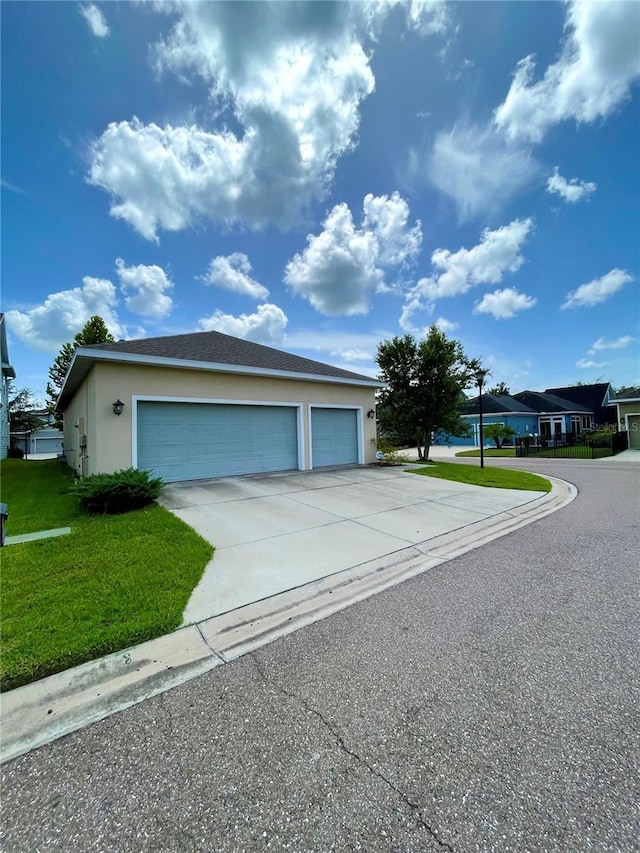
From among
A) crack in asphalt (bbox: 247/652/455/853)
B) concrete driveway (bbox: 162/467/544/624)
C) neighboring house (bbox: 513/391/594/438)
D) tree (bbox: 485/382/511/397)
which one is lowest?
crack in asphalt (bbox: 247/652/455/853)

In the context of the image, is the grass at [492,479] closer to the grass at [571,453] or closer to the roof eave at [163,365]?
the roof eave at [163,365]

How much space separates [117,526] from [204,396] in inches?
199

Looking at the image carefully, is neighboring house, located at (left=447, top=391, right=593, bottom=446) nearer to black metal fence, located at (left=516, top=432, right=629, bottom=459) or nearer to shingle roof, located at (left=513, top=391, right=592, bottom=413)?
shingle roof, located at (left=513, top=391, right=592, bottom=413)

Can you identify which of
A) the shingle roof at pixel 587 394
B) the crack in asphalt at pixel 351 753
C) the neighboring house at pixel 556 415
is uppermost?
the shingle roof at pixel 587 394

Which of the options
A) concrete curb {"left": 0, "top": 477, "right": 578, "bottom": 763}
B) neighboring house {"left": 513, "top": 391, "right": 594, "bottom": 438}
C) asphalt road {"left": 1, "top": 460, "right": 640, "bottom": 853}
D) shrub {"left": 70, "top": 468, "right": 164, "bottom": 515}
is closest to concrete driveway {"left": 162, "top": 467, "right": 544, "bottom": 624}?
concrete curb {"left": 0, "top": 477, "right": 578, "bottom": 763}

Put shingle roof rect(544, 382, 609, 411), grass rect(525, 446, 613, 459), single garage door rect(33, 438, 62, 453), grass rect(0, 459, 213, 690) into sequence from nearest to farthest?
1. grass rect(0, 459, 213, 690)
2. grass rect(525, 446, 613, 459)
3. single garage door rect(33, 438, 62, 453)
4. shingle roof rect(544, 382, 609, 411)

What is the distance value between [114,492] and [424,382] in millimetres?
13940

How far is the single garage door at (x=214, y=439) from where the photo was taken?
30.7 ft

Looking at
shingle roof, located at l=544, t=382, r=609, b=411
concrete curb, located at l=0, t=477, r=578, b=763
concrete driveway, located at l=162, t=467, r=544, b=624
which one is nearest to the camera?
concrete curb, located at l=0, t=477, r=578, b=763

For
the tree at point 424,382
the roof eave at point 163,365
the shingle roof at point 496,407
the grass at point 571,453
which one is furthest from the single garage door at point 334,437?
the shingle roof at point 496,407

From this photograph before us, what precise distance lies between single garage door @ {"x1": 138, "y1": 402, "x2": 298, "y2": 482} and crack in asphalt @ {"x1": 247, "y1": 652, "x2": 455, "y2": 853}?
781 centimetres

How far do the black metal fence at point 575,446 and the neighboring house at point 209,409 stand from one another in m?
15.1

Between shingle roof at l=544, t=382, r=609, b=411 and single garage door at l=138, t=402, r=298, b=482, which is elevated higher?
shingle roof at l=544, t=382, r=609, b=411

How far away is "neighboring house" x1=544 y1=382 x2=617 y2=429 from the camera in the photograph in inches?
1497
